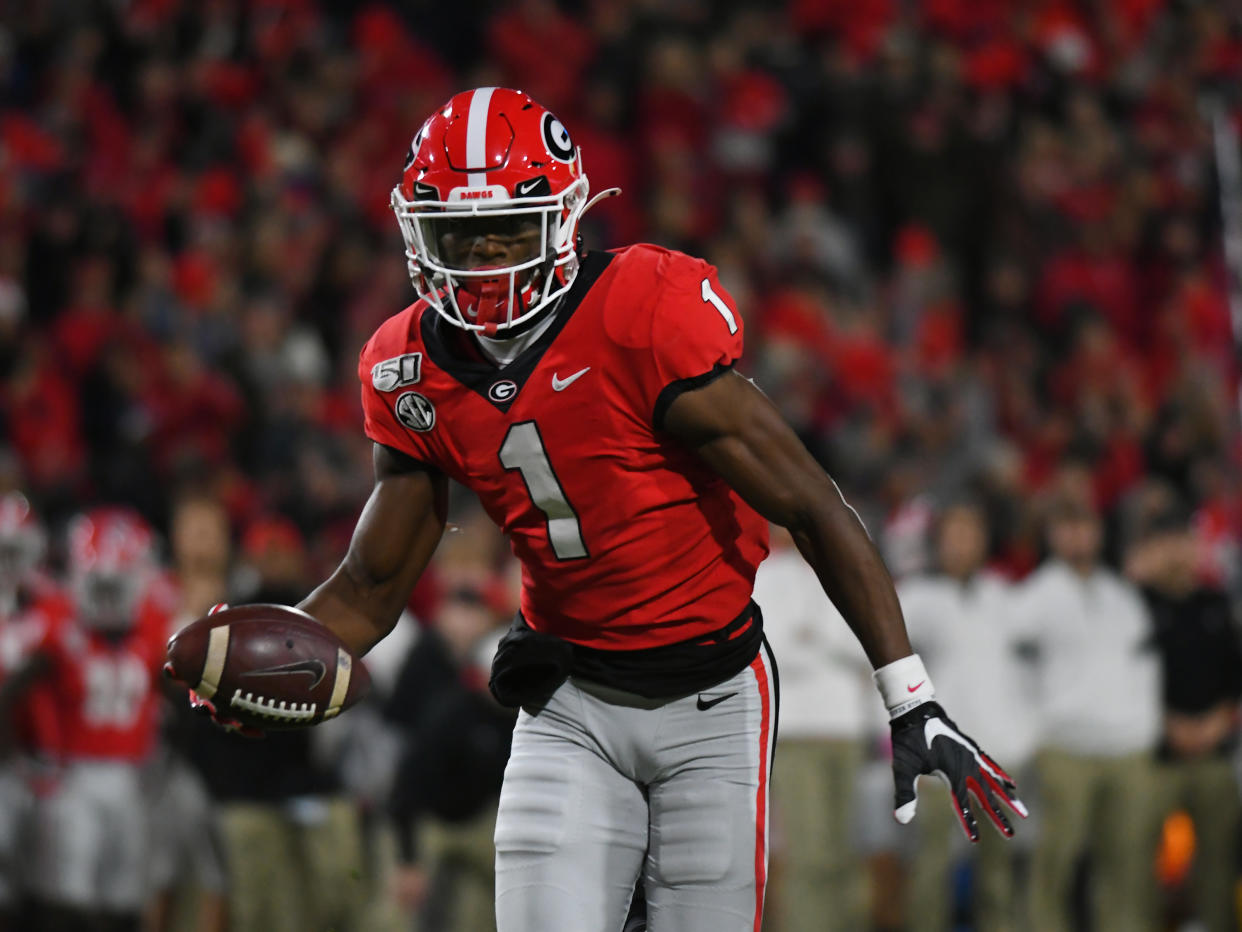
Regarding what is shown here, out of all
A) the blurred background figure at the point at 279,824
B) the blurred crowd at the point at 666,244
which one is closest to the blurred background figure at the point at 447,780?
the blurred crowd at the point at 666,244

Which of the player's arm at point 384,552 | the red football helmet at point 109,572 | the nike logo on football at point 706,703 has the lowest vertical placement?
the nike logo on football at point 706,703

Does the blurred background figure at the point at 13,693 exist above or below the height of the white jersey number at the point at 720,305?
below

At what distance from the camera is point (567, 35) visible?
10.6 meters

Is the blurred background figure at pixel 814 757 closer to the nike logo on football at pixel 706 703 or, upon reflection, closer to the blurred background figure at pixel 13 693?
the blurred background figure at pixel 13 693

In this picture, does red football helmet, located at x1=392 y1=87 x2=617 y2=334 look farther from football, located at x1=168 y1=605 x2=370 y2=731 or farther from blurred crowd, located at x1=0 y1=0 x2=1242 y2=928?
blurred crowd, located at x1=0 y1=0 x2=1242 y2=928

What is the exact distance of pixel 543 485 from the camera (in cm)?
299

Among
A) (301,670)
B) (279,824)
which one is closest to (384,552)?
(301,670)

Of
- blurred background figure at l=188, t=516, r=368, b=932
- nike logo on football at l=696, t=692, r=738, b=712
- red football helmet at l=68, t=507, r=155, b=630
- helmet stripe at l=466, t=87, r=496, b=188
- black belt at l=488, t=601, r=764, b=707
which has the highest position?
helmet stripe at l=466, t=87, r=496, b=188

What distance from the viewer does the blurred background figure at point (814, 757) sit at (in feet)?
22.3

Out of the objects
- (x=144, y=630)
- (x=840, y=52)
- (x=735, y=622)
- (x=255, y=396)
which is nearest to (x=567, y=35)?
(x=840, y=52)

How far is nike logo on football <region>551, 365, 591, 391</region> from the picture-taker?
2.92 metres

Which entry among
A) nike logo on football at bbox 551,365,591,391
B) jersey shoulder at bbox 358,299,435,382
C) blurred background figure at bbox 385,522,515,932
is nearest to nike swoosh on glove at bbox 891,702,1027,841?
nike logo on football at bbox 551,365,591,391

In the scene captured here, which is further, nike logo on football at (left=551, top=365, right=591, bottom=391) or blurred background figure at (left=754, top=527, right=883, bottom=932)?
blurred background figure at (left=754, top=527, right=883, bottom=932)

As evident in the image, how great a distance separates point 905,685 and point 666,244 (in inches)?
263
